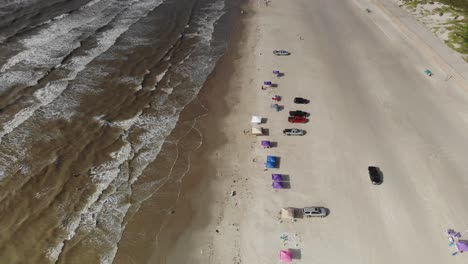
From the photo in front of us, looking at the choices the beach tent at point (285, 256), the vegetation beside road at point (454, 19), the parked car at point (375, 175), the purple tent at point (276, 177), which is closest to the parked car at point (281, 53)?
the vegetation beside road at point (454, 19)

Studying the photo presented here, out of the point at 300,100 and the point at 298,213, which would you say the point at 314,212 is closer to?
the point at 298,213

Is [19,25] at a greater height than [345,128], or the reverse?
[19,25]

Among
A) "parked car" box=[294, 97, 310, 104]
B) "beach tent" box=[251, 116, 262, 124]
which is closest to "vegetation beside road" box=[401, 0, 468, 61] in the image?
"parked car" box=[294, 97, 310, 104]

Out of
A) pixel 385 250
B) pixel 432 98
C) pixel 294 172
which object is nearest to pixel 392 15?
pixel 432 98

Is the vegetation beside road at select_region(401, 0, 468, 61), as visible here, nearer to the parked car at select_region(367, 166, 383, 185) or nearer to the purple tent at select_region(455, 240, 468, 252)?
the parked car at select_region(367, 166, 383, 185)

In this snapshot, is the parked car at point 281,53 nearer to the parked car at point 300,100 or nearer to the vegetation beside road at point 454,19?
the parked car at point 300,100

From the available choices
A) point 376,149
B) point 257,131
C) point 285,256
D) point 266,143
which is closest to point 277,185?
point 266,143

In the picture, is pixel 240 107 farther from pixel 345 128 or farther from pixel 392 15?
pixel 392 15

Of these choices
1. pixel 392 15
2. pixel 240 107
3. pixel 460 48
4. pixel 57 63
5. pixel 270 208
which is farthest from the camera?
pixel 392 15
